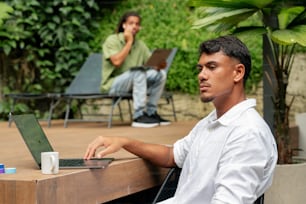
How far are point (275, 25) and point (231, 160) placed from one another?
4.95ft

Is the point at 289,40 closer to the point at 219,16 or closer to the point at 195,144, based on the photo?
the point at 219,16

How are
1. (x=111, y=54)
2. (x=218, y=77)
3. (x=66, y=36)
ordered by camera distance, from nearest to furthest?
(x=218, y=77) → (x=111, y=54) → (x=66, y=36)

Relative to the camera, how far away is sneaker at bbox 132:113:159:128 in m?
5.95

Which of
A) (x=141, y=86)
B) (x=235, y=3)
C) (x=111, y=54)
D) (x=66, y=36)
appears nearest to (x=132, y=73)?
(x=141, y=86)

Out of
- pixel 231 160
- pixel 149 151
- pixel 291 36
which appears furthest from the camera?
pixel 291 36

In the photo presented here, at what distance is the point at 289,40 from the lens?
131 inches

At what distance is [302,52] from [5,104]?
3.09 meters

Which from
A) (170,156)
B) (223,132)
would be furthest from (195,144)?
(170,156)

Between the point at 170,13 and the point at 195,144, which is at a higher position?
the point at 170,13

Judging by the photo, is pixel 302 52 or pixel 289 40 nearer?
pixel 289 40

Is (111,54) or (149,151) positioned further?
(111,54)

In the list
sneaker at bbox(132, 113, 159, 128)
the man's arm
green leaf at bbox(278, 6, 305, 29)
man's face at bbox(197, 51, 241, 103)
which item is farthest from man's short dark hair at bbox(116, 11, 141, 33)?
man's face at bbox(197, 51, 241, 103)

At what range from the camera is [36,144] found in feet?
9.87

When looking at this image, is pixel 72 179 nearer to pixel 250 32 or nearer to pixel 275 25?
pixel 250 32
